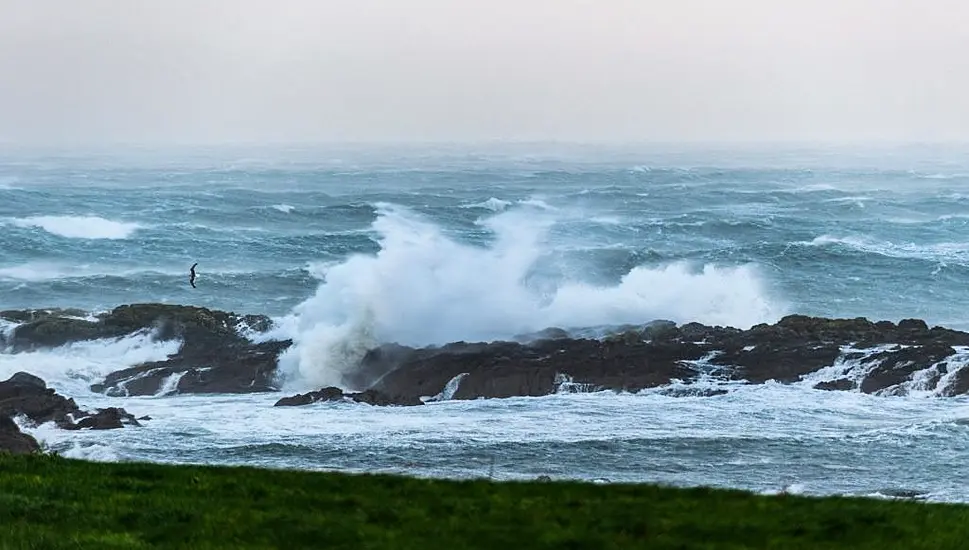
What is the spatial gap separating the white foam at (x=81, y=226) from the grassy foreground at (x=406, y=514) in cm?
4807

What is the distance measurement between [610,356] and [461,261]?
14143 millimetres

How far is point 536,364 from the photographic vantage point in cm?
2630

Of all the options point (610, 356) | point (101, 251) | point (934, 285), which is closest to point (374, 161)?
point (101, 251)

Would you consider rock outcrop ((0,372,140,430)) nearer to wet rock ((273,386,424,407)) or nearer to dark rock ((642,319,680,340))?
wet rock ((273,386,424,407))

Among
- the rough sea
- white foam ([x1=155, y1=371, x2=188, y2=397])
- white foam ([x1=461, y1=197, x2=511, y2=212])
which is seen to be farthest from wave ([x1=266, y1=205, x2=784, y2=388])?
white foam ([x1=461, y1=197, x2=511, y2=212])

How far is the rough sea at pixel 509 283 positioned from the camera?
19.4 metres

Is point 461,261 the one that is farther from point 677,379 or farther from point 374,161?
point 374,161

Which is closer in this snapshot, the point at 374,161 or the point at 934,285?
the point at 934,285

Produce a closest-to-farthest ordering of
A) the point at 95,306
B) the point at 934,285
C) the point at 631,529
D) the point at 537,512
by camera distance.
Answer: the point at 631,529
the point at 537,512
the point at 95,306
the point at 934,285

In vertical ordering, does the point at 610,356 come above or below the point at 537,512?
below

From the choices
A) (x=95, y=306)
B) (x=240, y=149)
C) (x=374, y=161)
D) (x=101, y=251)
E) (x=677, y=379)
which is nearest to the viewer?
(x=677, y=379)

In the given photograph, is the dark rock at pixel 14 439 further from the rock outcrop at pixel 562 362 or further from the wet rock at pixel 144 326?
the wet rock at pixel 144 326

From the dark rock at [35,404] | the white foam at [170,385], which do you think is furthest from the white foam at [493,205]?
the dark rock at [35,404]

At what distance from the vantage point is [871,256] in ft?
162
